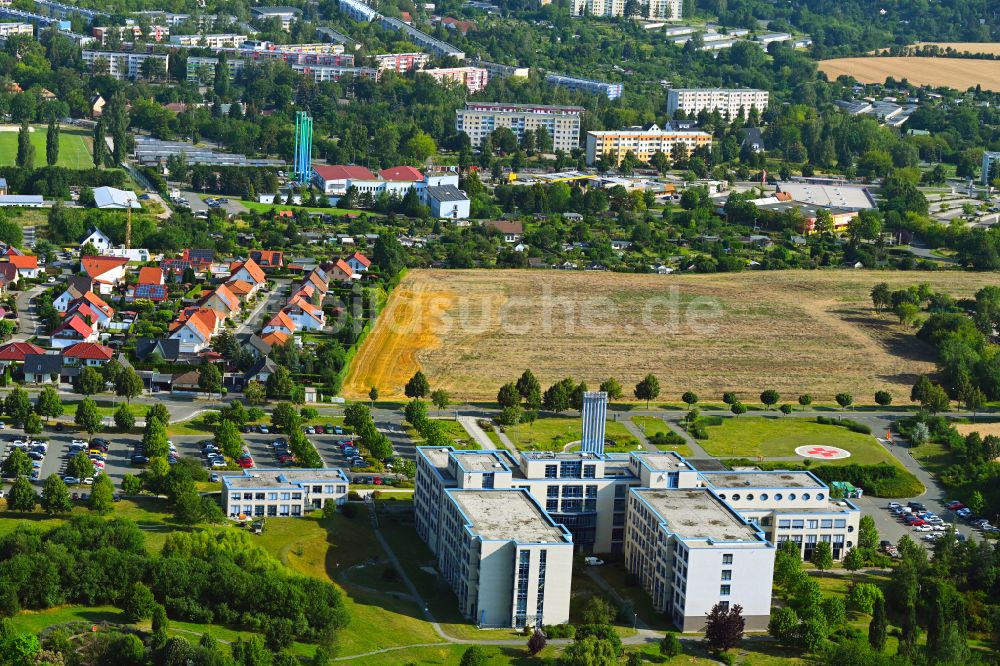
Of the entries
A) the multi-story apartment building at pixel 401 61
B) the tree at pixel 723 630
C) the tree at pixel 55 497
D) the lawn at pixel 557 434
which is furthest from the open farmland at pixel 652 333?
the multi-story apartment building at pixel 401 61

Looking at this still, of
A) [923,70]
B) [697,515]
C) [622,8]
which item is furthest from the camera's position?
[622,8]

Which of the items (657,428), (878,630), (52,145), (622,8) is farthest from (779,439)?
(622,8)

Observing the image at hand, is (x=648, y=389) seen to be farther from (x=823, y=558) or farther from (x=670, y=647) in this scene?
(x=670, y=647)

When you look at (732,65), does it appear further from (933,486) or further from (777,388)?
(933,486)

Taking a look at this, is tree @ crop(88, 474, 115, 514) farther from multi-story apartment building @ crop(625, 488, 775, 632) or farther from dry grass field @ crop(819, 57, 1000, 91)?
dry grass field @ crop(819, 57, 1000, 91)

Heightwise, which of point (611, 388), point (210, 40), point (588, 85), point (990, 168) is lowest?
point (611, 388)

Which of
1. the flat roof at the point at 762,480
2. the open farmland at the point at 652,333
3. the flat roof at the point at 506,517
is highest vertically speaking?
the flat roof at the point at 506,517

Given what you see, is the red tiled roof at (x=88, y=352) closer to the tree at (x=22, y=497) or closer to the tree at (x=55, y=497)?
the tree at (x=22, y=497)
